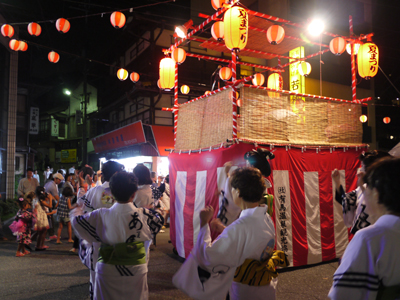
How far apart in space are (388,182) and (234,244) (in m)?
1.09

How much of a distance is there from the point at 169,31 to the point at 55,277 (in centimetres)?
1611

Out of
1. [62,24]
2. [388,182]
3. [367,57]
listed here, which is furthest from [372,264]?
[62,24]

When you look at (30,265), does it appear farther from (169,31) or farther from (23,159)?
(169,31)

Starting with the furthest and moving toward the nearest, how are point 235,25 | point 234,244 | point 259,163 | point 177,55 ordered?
point 177,55
point 235,25
point 259,163
point 234,244

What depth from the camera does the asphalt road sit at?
16.0 ft

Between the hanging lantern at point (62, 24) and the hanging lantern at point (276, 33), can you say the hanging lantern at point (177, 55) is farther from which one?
the hanging lantern at point (62, 24)

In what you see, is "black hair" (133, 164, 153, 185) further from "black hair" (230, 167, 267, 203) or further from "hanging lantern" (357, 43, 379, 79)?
"hanging lantern" (357, 43, 379, 79)

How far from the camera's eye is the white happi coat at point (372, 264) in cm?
137

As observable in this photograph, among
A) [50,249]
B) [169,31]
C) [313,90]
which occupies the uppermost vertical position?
[169,31]

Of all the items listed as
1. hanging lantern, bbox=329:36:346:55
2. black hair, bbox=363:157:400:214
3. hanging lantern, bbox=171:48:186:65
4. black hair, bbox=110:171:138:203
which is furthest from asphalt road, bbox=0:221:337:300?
hanging lantern, bbox=329:36:346:55

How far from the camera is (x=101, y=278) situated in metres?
2.84

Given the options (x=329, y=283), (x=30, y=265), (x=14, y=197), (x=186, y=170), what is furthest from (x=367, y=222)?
(x=14, y=197)

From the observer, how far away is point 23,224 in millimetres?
7516

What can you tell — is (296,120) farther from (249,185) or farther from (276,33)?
(249,185)
